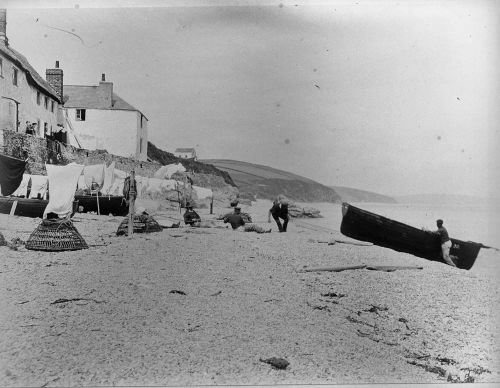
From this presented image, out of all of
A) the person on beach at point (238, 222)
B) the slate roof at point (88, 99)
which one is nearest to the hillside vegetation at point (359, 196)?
the person on beach at point (238, 222)

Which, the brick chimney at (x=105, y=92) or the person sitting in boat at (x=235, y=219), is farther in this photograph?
the person sitting in boat at (x=235, y=219)

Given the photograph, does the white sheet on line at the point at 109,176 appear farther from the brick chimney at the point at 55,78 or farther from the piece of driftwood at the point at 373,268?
the piece of driftwood at the point at 373,268

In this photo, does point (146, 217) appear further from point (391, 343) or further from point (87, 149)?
point (391, 343)

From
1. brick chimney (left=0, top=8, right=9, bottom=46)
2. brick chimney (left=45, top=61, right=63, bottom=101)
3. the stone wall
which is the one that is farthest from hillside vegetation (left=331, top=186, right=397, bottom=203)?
brick chimney (left=0, top=8, right=9, bottom=46)

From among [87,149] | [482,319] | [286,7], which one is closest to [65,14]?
[87,149]

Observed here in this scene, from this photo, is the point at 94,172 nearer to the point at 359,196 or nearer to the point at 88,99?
the point at 88,99

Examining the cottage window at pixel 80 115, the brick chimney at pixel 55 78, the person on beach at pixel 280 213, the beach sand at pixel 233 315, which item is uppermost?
the brick chimney at pixel 55 78

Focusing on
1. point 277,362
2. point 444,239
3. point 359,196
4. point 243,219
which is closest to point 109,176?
point 243,219
